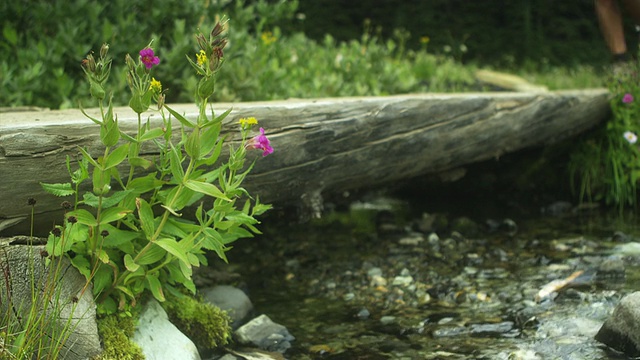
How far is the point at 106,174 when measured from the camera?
7.77 feet

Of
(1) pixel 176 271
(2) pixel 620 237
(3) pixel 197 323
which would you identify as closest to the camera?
(1) pixel 176 271

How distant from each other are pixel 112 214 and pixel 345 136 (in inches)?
65.7

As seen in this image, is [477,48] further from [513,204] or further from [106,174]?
[106,174]

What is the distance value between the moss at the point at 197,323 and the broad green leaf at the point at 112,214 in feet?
2.60

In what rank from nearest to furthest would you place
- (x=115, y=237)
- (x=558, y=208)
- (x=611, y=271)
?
1. (x=115, y=237)
2. (x=611, y=271)
3. (x=558, y=208)

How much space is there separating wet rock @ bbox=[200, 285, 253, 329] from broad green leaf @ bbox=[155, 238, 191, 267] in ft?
3.43

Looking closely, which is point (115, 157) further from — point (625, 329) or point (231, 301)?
point (625, 329)

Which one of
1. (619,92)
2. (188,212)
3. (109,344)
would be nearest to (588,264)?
(619,92)

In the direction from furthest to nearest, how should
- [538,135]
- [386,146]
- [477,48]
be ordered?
[477,48], [538,135], [386,146]

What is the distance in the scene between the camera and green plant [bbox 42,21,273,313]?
2.27 m

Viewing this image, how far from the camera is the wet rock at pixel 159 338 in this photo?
2710mm

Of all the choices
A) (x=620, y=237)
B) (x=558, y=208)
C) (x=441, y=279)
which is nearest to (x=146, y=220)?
(x=441, y=279)

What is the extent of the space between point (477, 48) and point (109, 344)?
30.3 ft

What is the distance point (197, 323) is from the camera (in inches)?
122
